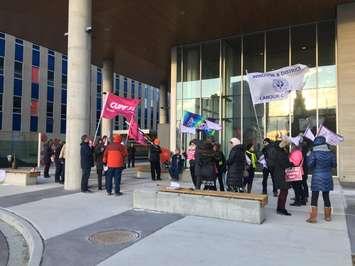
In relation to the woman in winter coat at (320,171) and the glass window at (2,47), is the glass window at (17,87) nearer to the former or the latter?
the glass window at (2,47)

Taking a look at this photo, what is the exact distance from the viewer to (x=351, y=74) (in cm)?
1911

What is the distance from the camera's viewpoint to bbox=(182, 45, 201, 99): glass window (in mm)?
25109

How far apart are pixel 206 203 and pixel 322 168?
2.53 m

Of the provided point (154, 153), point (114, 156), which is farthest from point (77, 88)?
point (154, 153)

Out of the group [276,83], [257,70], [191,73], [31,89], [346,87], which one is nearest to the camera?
[276,83]

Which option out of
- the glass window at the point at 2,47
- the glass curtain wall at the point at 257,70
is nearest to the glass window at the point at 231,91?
the glass curtain wall at the point at 257,70

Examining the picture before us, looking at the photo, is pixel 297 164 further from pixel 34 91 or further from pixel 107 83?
pixel 34 91

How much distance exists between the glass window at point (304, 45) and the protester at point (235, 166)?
12485mm

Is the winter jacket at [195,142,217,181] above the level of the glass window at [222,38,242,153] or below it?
below

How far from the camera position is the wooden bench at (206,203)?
908 cm

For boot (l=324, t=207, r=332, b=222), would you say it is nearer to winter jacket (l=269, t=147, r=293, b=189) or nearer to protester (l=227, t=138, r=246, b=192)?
winter jacket (l=269, t=147, r=293, b=189)

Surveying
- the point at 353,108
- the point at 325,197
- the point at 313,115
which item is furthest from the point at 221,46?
the point at 325,197

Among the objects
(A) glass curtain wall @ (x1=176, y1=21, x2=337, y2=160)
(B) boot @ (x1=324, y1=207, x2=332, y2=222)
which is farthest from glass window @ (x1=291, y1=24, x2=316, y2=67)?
(B) boot @ (x1=324, y1=207, x2=332, y2=222)

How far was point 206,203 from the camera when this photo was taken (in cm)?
955
